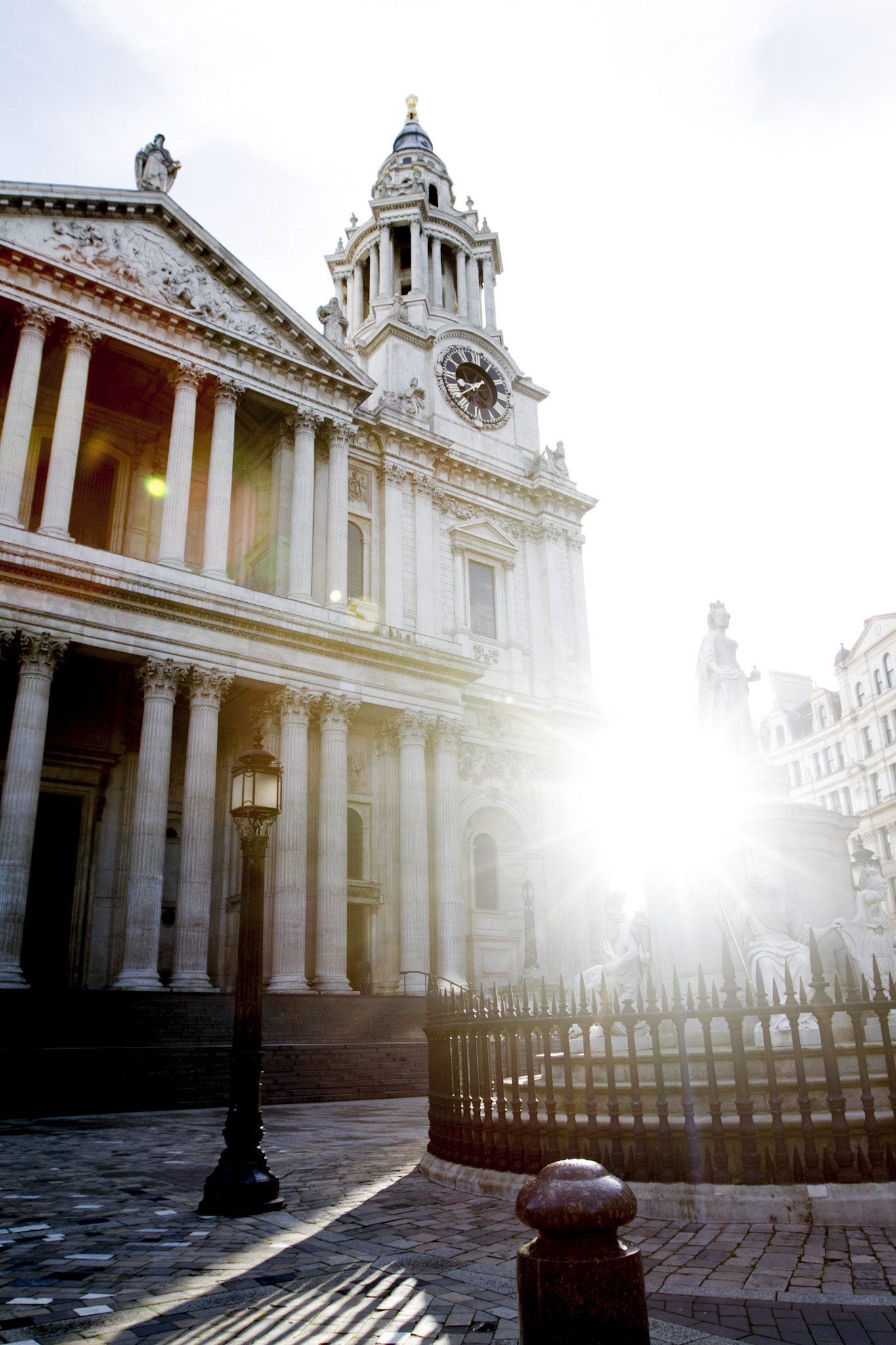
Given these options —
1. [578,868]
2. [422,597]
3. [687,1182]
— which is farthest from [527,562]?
[687,1182]

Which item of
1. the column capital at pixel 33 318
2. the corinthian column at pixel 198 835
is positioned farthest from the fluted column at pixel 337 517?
the column capital at pixel 33 318

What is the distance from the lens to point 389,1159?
1032 centimetres

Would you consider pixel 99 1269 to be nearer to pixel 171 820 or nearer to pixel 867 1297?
pixel 867 1297

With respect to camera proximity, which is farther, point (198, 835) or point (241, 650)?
point (241, 650)

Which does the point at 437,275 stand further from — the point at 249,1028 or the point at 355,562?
the point at 249,1028

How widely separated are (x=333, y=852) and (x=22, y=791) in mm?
8000

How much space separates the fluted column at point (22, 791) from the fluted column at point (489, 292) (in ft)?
95.5

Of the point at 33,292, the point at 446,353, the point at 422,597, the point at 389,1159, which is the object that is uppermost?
the point at 446,353

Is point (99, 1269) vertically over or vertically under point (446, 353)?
under

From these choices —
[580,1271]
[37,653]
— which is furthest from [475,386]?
[580,1271]

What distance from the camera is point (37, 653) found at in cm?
2180

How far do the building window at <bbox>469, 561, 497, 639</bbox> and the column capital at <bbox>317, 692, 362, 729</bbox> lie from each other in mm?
→ 9579

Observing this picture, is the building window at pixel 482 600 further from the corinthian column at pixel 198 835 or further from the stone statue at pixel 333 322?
the corinthian column at pixel 198 835

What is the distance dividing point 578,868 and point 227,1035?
52.4 ft
